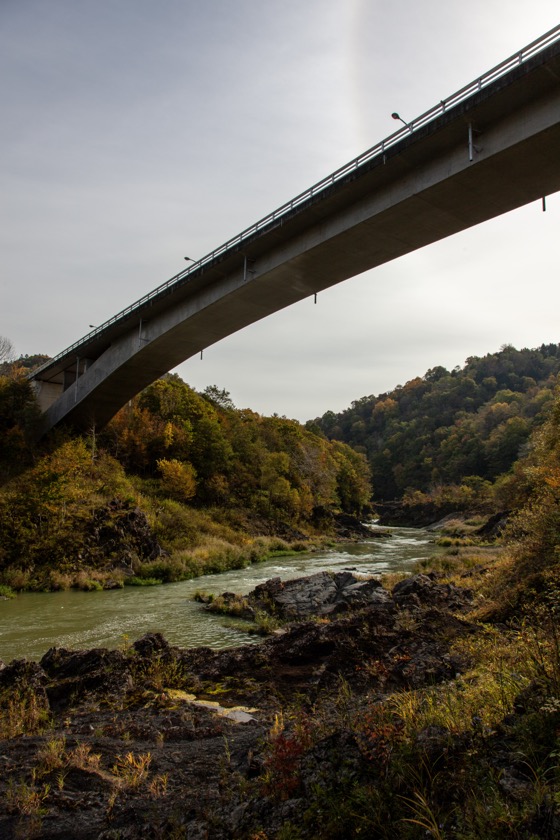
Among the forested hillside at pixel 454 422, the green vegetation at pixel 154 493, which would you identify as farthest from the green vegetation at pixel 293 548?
the forested hillside at pixel 454 422

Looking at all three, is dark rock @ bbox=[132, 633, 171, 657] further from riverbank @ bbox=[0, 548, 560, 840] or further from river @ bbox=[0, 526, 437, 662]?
riverbank @ bbox=[0, 548, 560, 840]

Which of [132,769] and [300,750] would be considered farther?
[132,769]

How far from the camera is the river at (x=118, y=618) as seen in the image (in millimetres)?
11984

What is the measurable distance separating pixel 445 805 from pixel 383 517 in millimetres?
83741

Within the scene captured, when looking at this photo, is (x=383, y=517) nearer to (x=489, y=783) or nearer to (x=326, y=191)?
(x=326, y=191)

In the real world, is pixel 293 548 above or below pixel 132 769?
below

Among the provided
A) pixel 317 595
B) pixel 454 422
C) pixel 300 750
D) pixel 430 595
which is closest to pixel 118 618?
pixel 317 595

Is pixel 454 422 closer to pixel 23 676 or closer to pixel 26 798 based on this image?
pixel 23 676

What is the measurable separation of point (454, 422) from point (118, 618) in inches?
4633

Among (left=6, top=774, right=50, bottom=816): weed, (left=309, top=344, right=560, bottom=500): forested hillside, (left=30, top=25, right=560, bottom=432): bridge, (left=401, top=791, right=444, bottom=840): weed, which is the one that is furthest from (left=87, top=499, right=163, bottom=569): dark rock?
(left=309, top=344, right=560, bottom=500): forested hillside

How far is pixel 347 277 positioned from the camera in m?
21.3

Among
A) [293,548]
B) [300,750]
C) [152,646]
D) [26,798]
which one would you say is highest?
[300,750]

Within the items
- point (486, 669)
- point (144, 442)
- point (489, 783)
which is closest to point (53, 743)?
point (489, 783)

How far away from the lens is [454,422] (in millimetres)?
122250
